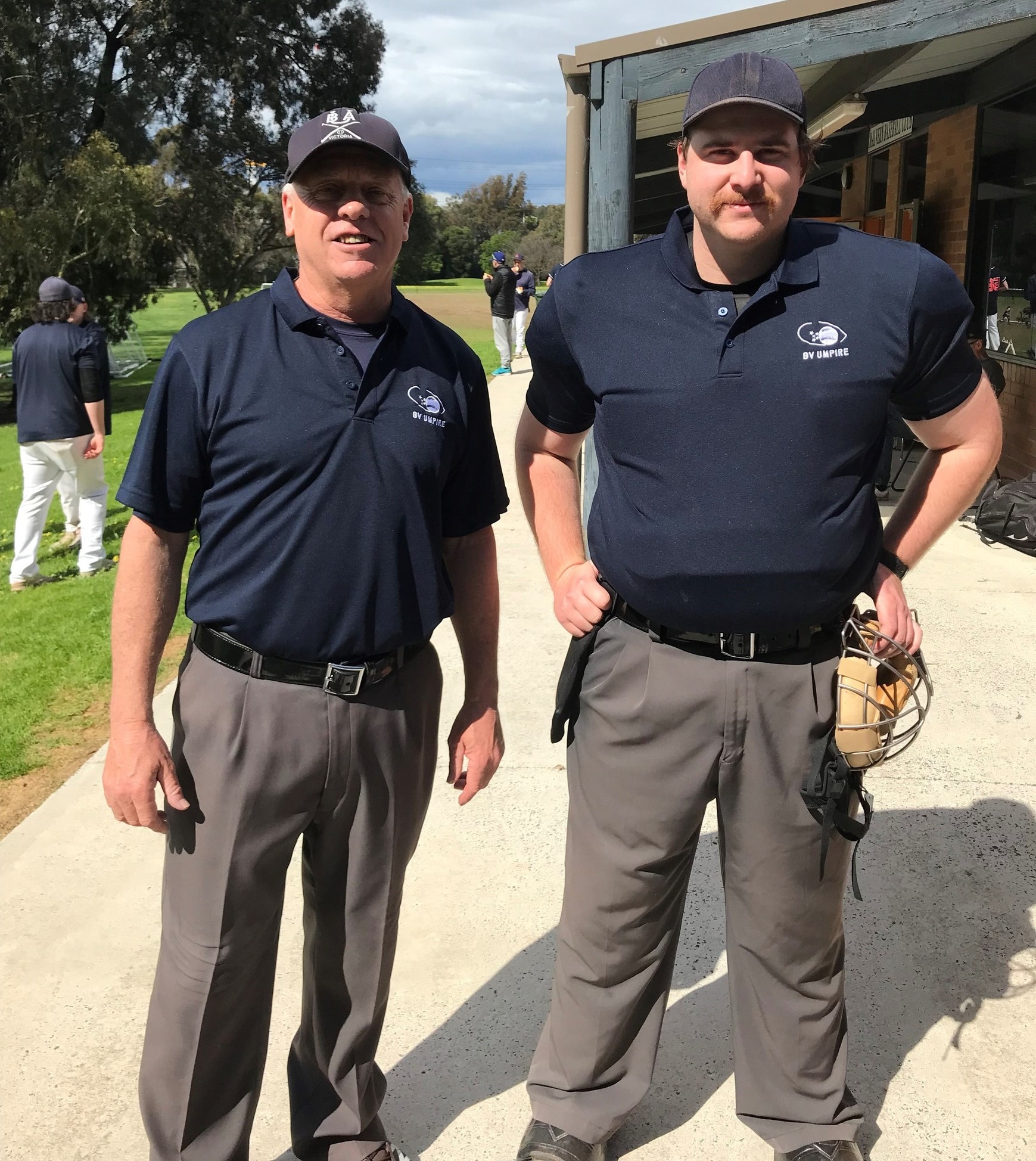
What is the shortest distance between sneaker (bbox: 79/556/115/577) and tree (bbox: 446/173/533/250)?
3593 inches

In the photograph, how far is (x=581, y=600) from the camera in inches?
90.0

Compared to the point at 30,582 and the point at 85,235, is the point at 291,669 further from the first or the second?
the point at 85,235

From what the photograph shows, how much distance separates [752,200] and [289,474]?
975 millimetres

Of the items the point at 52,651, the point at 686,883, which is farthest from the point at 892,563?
the point at 52,651

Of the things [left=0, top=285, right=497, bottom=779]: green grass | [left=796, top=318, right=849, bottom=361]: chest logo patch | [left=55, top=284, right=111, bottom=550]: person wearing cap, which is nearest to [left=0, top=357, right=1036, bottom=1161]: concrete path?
[left=0, top=285, right=497, bottom=779]: green grass

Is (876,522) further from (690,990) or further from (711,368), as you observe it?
(690,990)

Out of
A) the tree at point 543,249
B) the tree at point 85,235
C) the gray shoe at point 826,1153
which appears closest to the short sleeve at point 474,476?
the gray shoe at point 826,1153

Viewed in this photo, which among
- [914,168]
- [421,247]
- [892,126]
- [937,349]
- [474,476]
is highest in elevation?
[421,247]

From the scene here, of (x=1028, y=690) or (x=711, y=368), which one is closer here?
(x=711, y=368)

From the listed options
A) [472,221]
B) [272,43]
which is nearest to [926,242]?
[272,43]

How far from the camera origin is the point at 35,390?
24.0 feet

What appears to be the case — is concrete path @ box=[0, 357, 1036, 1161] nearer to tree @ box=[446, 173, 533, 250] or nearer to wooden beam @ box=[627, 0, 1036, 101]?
wooden beam @ box=[627, 0, 1036, 101]

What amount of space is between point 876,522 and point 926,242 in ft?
32.5

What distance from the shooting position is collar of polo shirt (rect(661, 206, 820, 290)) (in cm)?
203
